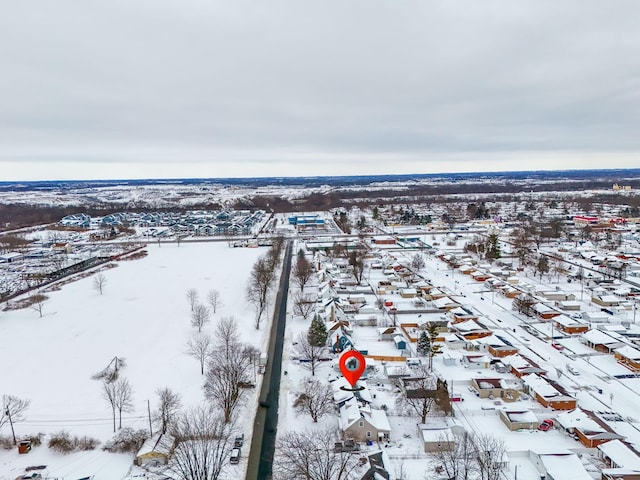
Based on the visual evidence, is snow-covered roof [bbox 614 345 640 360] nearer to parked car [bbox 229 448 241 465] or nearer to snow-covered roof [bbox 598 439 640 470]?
snow-covered roof [bbox 598 439 640 470]

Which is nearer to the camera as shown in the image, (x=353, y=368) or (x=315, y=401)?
(x=315, y=401)

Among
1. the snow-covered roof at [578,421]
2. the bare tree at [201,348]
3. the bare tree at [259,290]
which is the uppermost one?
the bare tree at [259,290]

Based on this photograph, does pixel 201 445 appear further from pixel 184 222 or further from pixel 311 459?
pixel 184 222

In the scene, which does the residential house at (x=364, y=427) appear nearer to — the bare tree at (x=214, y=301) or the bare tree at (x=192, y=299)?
the bare tree at (x=214, y=301)

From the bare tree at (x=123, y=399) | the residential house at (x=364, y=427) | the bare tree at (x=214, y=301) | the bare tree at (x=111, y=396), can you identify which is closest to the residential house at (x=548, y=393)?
the residential house at (x=364, y=427)

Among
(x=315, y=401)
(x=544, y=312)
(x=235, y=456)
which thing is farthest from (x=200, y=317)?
(x=544, y=312)

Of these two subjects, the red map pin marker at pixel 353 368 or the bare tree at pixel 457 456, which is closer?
the bare tree at pixel 457 456
